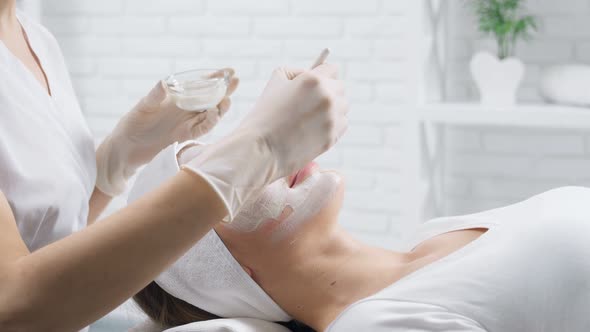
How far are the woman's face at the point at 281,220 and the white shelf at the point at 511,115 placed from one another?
42.4 inches

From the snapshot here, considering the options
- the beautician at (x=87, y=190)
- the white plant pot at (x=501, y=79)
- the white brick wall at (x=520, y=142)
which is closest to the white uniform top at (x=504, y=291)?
the beautician at (x=87, y=190)

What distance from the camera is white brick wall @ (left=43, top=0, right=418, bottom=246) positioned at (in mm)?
2867

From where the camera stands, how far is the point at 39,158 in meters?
1.20

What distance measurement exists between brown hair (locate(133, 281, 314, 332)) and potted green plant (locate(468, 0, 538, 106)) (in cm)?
137

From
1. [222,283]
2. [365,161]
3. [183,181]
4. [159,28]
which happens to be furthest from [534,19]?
[183,181]

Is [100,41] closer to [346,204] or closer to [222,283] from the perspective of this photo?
[346,204]

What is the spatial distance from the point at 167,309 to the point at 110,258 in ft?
2.04

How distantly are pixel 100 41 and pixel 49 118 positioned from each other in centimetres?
206

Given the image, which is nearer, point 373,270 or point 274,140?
point 274,140

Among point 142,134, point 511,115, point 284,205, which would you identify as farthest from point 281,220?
point 511,115

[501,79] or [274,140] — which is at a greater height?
[274,140]

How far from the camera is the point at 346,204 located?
2.96 m

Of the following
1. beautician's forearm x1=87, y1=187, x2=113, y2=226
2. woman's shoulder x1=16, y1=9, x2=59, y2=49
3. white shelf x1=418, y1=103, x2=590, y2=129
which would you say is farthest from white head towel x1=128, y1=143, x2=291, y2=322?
white shelf x1=418, y1=103, x2=590, y2=129

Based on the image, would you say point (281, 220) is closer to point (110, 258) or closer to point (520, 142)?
point (110, 258)
